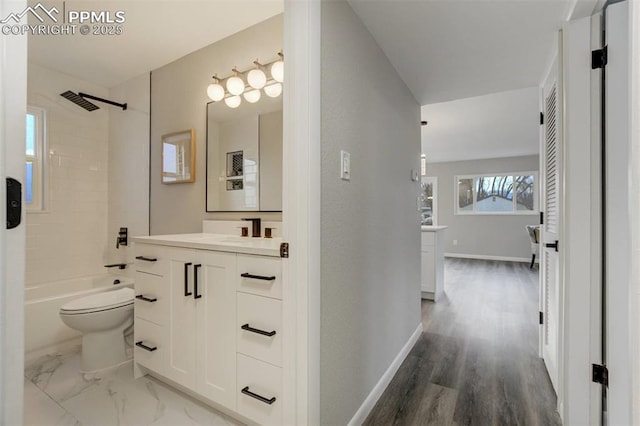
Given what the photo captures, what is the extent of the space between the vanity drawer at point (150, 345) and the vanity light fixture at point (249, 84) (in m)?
1.59

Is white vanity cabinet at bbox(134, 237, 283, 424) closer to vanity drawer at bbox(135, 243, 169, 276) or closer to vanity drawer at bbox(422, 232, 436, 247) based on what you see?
vanity drawer at bbox(135, 243, 169, 276)

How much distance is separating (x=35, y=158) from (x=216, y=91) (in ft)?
6.27

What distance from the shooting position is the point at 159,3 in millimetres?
1891

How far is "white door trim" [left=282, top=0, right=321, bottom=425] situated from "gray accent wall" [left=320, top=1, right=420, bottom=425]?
71mm

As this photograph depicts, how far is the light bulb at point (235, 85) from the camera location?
2143 mm

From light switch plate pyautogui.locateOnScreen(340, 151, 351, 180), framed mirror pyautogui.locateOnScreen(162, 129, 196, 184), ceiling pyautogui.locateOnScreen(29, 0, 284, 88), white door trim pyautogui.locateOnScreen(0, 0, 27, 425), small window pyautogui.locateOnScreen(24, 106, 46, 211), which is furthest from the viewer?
small window pyautogui.locateOnScreen(24, 106, 46, 211)

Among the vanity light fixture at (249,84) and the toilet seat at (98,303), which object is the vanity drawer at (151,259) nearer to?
the toilet seat at (98,303)

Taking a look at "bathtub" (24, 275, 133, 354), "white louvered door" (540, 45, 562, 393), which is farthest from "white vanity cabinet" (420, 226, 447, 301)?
"bathtub" (24, 275, 133, 354)

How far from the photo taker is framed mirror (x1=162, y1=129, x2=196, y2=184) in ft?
8.14

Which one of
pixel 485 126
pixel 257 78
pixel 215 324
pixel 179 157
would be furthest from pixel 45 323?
pixel 485 126

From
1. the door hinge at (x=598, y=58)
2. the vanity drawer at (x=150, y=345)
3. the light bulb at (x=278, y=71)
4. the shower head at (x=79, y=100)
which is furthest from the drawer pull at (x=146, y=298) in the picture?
the door hinge at (x=598, y=58)

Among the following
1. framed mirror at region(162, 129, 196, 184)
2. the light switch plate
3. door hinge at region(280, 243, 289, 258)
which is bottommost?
door hinge at region(280, 243, 289, 258)

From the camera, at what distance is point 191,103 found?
2.52 meters

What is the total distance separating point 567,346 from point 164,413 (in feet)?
7.03
